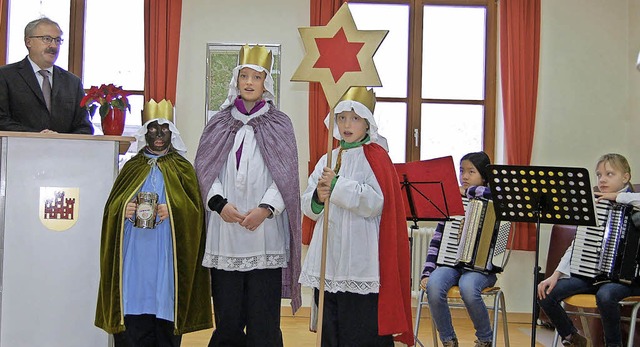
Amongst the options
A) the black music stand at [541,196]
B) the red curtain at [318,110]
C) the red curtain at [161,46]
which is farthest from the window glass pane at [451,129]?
the black music stand at [541,196]

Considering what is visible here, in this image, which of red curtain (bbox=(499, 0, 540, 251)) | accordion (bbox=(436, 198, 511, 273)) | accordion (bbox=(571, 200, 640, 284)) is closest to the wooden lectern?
accordion (bbox=(436, 198, 511, 273))

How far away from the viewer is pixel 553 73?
7.12m

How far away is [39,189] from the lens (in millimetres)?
3973

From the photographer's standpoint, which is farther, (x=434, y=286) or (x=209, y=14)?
(x=209, y=14)

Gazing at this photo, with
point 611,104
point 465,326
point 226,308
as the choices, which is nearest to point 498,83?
point 611,104

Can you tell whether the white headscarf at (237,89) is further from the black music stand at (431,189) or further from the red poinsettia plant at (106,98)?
the black music stand at (431,189)

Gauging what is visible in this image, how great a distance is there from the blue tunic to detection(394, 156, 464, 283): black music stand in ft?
5.24

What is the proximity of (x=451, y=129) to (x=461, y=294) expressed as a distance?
115 inches

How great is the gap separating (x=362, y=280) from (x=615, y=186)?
2.02 meters

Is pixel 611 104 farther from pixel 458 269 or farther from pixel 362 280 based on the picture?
pixel 362 280

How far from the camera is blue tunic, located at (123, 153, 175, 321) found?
3.72m

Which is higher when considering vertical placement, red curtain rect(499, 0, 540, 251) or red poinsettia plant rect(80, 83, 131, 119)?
red curtain rect(499, 0, 540, 251)

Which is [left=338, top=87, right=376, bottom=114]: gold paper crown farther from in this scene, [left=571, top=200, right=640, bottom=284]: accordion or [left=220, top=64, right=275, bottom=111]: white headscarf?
[left=571, top=200, right=640, bottom=284]: accordion

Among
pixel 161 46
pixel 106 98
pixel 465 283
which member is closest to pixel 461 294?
pixel 465 283
